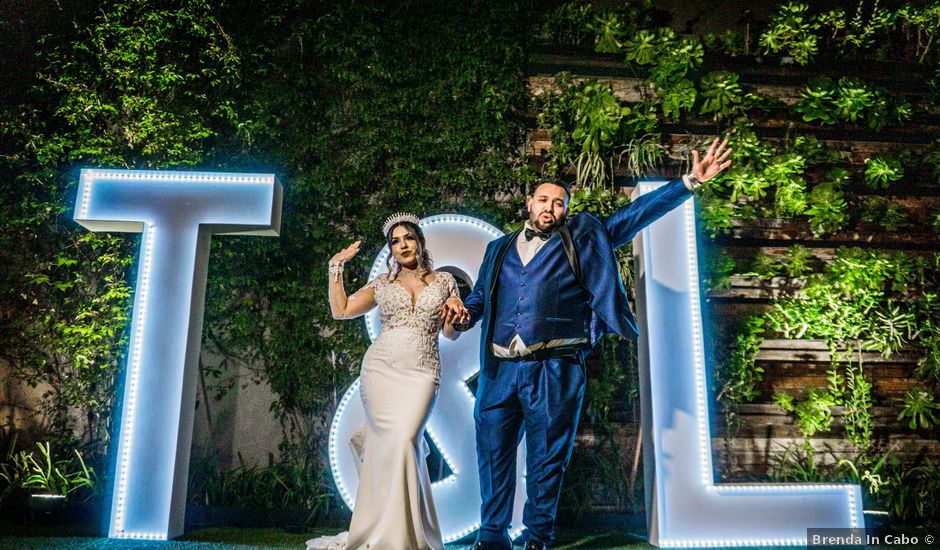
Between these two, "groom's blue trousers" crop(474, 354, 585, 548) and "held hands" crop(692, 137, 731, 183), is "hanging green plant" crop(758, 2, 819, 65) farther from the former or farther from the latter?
"groom's blue trousers" crop(474, 354, 585, 548)

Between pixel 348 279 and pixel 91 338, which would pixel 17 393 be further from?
pixel 348 279

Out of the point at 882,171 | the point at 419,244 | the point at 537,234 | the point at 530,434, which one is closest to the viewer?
the point at 530,434

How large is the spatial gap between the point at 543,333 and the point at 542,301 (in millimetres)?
167

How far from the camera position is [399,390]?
3105 mm

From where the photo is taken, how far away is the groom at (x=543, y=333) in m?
2.96

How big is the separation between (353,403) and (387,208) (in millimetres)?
1844

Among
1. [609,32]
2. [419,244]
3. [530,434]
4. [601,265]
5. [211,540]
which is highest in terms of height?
[609,32]

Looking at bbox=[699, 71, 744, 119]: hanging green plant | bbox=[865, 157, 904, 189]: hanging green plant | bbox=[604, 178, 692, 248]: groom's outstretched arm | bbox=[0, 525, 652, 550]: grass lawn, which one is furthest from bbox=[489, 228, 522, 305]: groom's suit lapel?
bbox=[865, 157, 904, 189]: hanging green plant

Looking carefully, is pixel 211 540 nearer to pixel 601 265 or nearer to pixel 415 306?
pixel 415 306

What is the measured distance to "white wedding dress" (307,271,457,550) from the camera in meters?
2.92

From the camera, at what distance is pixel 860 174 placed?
16.9ft

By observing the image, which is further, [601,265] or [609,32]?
[609,32]

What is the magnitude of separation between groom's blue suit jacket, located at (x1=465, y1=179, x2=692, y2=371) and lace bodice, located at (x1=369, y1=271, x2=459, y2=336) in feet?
0.54

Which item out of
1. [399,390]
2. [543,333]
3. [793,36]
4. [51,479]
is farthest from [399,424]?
[793,36]
